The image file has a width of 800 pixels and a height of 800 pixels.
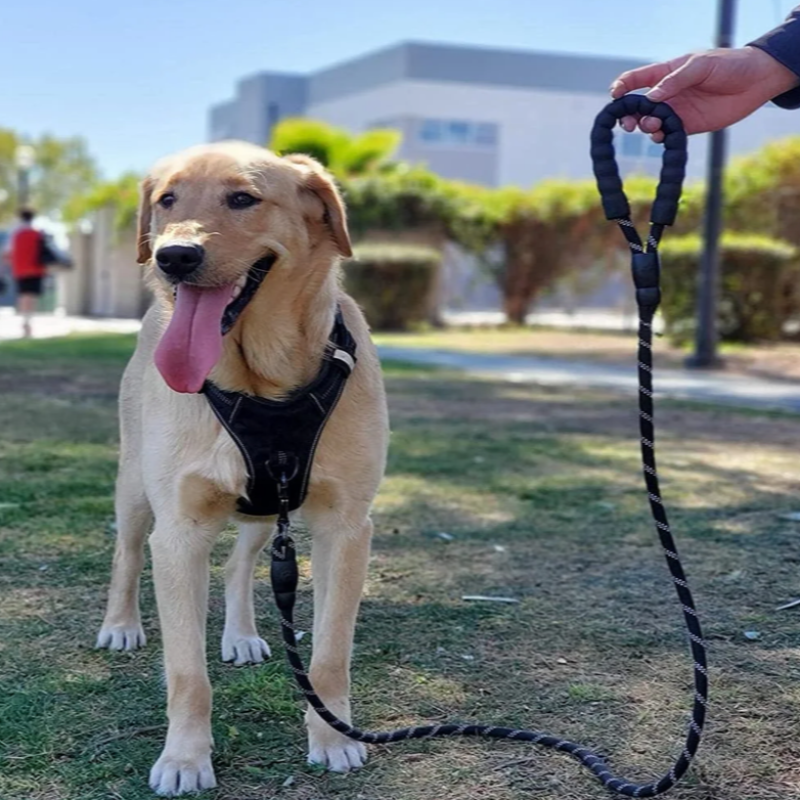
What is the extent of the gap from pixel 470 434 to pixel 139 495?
187 inches

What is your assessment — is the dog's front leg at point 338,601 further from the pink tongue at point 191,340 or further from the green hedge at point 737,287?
the green hedge at point 737,287

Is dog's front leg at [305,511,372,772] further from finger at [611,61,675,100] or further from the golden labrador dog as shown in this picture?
finger at [611,61,675,100]

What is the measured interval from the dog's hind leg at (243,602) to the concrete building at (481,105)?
47.8m

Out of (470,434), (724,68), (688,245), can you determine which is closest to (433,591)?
(724,68)

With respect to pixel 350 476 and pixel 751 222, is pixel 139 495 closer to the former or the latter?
pixel 350 476

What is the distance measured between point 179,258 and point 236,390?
0.44m

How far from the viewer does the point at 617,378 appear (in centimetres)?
1295

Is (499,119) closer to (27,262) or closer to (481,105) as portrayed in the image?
(481,105)

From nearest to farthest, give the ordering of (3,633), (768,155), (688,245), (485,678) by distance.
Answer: (485,678)
(3,633)
(688,245)
(768,155)

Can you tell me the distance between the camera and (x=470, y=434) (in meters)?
8.37

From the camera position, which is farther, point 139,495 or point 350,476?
point 139,495

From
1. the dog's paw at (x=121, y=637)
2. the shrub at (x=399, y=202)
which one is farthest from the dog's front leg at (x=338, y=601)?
the shrub at (x=399, y=202)

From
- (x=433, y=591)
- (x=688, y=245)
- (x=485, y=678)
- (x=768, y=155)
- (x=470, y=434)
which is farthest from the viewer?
(x=768, y=155)

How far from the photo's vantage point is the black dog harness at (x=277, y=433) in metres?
3.01
